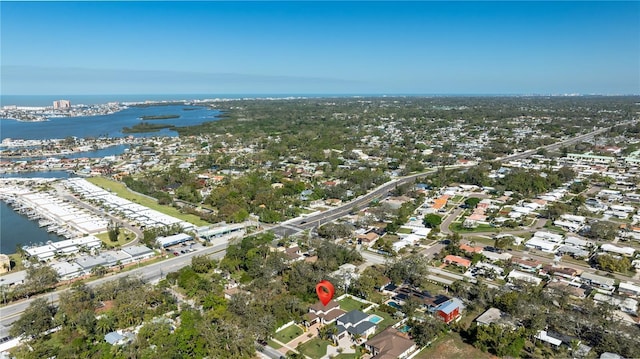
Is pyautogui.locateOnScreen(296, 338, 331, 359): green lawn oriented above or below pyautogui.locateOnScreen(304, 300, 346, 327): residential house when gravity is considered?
below

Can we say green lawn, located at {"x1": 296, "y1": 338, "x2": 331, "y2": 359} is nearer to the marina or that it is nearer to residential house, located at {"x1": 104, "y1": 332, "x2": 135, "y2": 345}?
residential house, located at {"x1": 104, "y1": 332, "x2": 135, "y2": 345}

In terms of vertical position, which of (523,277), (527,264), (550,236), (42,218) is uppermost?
(550,236)

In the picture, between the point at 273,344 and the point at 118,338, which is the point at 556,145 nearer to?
the point at 273,344

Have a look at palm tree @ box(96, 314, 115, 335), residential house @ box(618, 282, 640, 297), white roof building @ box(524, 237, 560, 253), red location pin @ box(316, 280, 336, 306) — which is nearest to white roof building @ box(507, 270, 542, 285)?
residential house @ box(618, 282, 640, 297)

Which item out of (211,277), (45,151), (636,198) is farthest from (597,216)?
(45,151)

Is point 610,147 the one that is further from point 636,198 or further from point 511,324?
point 511,324

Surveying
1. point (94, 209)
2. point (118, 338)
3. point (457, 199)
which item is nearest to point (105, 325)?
point (118, 338)

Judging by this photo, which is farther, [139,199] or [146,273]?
[139,199]
